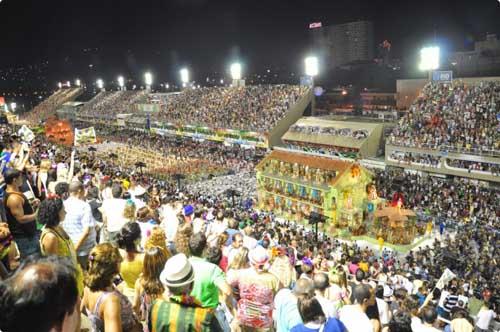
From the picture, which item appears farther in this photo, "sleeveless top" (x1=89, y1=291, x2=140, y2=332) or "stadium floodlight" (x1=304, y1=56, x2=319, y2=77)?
"stadium floodlight" (x1=304, y1=56, x2=319, y2=77)

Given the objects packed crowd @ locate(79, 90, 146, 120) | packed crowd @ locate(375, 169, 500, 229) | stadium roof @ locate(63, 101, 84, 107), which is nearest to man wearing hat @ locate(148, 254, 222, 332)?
packed crowd @ locate(375, 169, 500, 229)

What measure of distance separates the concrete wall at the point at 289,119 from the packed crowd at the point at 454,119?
17.0 m

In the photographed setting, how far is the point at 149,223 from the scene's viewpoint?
852 centimetres

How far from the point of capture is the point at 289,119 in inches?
2138

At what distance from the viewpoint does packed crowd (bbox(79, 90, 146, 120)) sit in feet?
289

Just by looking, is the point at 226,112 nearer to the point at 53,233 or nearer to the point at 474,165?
the point at 474,165

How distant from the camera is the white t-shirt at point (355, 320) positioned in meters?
5.20

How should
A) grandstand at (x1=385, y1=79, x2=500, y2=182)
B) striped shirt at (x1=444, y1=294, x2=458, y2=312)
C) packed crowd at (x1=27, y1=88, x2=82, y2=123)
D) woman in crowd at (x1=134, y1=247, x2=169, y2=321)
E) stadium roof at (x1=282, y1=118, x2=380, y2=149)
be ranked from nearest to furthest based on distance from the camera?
woman in crowd at (x1=134, y1=247, x2=169, y2=321) < striped shirt at (x1=444, y1=294, x2=458, y2=312) < grandstand at (x1=385, y1=79, x2=500, y2=182) < stadium roof at (x1=282, y1=118, x2=380, y2=149) < packed crowd at (x1=27, y1=88, x2=82, y2=123)

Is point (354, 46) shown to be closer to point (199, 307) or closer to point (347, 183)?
point (347, 183)

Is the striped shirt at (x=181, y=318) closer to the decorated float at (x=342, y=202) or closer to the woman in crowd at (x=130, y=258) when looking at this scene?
the woman in crowd at (x=130, y=258)

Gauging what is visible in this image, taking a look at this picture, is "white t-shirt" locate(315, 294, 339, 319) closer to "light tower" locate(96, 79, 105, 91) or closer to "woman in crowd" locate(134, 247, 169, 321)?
"woman in crowd" locate(134, 247, 169, 321)

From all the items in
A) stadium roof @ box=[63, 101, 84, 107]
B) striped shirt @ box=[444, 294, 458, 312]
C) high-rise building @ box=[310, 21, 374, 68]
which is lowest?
striped shirt @ box=[444, 294, 458, 312]

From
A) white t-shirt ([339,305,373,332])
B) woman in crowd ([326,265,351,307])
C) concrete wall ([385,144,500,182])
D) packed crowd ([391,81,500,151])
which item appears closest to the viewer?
white t-shirt ([339,305,373,332])

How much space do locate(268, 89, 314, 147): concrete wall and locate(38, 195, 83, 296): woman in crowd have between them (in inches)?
1835
